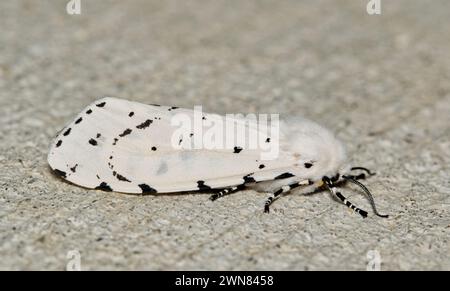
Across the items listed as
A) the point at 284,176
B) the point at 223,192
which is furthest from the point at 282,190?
the point at 223,192

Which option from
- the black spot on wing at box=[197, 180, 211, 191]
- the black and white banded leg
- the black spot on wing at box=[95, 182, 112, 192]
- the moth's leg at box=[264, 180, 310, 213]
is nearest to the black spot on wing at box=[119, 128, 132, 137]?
the black spot on wing at box=[95, 182, 112, 192]

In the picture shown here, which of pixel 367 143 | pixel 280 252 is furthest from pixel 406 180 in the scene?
pixel 280 252

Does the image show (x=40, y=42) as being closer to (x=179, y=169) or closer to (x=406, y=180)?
(x=179, y=169)

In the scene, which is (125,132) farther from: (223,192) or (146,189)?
(223,192)

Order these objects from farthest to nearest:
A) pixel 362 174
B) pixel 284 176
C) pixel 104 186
→ 1. pixel 362 174
2. pixel 284 176
3. pixel 104 186

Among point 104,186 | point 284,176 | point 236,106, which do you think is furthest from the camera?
point 236,106

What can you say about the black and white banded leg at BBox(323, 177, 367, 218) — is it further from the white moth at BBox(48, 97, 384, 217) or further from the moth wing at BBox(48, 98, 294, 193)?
the moth wing at BBox(48, 98, 294, 193)
